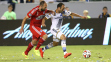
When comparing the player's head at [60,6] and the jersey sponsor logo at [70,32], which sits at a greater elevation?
the player's head at [60,6]

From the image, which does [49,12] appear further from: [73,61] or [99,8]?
[99,8]

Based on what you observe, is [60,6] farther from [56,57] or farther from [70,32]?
[70,32]

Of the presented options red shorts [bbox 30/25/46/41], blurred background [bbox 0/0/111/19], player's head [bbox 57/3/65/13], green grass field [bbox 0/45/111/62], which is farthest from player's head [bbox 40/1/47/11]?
blurred background [bbox 0/0/111/19]

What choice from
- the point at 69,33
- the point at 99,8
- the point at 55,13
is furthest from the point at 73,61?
the point at 99,8

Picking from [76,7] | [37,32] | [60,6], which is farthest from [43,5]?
[76,7]

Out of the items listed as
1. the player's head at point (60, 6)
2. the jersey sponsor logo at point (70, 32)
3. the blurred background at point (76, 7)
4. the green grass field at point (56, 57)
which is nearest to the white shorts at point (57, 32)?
the player's head at point (60, 6)

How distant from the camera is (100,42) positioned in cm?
1565

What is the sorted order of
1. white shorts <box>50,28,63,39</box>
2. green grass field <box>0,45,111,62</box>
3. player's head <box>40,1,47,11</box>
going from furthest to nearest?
player's head <box>40,1,47,11</box> → white shorts <box>50,28,63,39</box> → green grass field <box>0,45,111,62</box>

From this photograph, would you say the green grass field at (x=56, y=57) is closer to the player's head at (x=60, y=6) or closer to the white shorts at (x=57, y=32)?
the white shorts at (x=57, y=32)

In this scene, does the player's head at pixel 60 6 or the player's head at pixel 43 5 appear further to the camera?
the player's head at pixel 43 5

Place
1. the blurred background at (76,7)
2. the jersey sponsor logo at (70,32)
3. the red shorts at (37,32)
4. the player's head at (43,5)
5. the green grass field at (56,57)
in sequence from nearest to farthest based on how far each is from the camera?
the green grass field at (56,57), the player's head at (43,5), the red shorts at (37,32), the jersey sponsor logo at (70,32), the blurred background at (76,7)

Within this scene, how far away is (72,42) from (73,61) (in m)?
7.02

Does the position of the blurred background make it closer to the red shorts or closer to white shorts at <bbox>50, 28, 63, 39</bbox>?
the red shorts

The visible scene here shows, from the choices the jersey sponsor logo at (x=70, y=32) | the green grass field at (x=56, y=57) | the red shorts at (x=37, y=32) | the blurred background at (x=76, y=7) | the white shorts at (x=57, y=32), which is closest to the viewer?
the green grass field at (x=56, y=57)
